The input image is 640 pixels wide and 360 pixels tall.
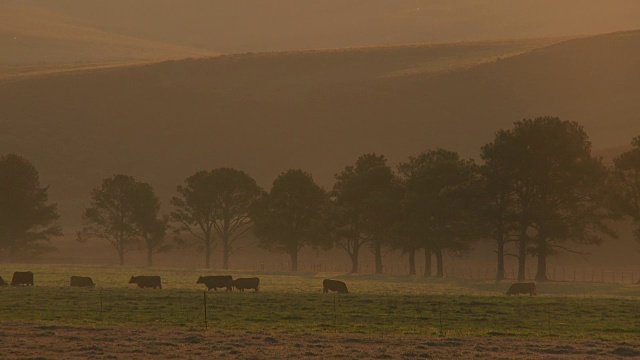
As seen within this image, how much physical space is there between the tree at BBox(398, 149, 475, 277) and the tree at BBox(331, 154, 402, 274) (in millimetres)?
4267

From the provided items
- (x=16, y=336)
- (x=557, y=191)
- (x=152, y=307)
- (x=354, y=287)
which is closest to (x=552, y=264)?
(x=557, y=191)

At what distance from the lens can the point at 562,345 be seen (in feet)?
125

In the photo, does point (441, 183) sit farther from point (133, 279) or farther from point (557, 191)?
point (133, 279)

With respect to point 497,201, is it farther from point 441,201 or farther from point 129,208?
point 129,208

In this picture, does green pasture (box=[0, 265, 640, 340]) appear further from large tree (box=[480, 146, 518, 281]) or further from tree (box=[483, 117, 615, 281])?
large tree (box=[480, 146, 518, 281])

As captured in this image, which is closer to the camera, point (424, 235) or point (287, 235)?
point (424, 235)

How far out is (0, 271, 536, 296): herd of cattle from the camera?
6450cm

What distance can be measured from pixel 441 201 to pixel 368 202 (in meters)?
9.67

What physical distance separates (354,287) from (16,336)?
38.6 meters

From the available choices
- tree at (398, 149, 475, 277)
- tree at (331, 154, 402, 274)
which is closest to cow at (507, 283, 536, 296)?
tree at (398, 149, 475, 277)

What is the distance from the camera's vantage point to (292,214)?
121 meters

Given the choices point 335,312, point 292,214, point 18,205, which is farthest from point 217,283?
point 18,205

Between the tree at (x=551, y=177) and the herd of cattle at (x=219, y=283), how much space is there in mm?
23811

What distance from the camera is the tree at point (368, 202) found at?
109 metres
